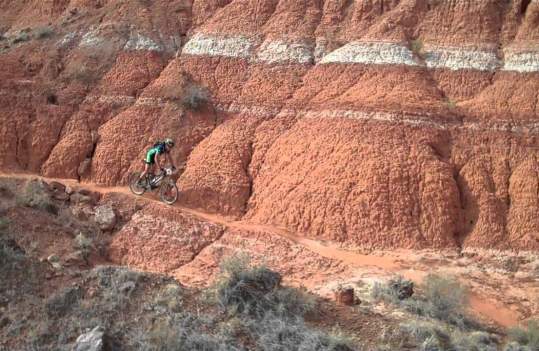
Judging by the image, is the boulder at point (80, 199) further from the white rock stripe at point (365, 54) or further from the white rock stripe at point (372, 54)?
the white rock stripe at point (372, 54)

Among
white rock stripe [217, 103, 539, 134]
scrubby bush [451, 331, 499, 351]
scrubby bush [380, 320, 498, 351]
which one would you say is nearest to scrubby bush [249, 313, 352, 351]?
scrubby bush [380, 320, 498, 351]

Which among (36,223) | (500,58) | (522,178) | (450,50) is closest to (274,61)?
(450,50)

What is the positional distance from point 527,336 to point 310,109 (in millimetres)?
11411

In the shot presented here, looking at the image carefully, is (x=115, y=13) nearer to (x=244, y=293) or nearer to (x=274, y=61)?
(x=274, y=61)

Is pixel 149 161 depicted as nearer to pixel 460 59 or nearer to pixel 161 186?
pixel 161 186

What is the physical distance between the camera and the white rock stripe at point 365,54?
21.3 meters

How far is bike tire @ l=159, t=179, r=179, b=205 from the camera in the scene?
18.4 metres

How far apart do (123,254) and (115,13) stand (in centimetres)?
1444

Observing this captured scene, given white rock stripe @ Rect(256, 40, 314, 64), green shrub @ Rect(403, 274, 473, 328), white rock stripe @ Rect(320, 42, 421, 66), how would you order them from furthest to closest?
white rock stripe @ Rect(256, 40, 314, 64) → white rock stripe @ Rect(320, 42, 421, 66) → green shrub @ Rect(403, 274, 473, 328)

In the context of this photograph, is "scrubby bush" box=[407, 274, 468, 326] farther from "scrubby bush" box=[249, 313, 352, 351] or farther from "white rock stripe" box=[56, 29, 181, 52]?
"white rock stripe" box=[56, 29, 181, 52]

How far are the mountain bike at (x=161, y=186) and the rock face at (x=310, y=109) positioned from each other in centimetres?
66

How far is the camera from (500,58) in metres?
21.5

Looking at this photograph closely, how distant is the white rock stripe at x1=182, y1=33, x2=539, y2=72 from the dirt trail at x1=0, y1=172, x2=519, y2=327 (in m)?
7.88

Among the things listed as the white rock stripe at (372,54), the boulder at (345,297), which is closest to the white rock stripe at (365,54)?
the white rock stripe at (372,54)
